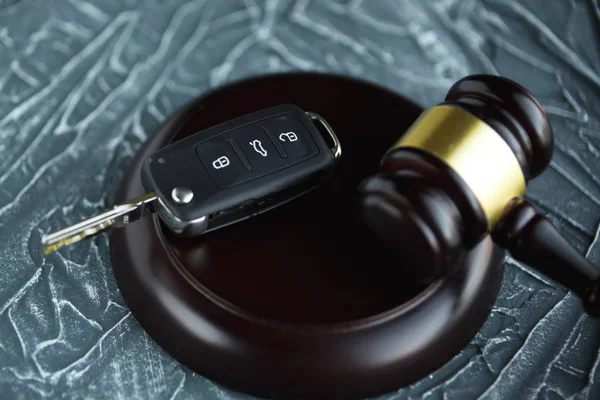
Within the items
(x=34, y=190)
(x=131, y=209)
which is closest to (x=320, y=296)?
(x=131, y=209)

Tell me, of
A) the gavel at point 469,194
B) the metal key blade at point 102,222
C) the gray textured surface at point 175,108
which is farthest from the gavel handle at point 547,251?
the metal key blade at point 102,222

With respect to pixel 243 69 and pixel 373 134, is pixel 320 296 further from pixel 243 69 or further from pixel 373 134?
pixel 243 69

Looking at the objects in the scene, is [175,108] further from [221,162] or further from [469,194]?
[469,194]

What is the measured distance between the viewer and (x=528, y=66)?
90 cm

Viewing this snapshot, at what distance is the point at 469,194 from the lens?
557 millimetres

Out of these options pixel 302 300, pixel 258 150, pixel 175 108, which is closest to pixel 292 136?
pixel 258 150

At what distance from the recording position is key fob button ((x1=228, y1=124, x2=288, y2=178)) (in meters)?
0.63

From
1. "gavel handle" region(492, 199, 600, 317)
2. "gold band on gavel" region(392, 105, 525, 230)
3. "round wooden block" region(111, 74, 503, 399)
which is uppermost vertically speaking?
"gold band on gavel" region(392, 105, 525, 230)

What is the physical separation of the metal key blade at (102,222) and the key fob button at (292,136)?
116 mm

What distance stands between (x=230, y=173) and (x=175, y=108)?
0.82 ft

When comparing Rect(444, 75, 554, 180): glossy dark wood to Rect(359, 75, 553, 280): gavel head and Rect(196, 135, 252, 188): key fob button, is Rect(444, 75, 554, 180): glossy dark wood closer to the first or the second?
Rect(359, 75, 553, 280): gavel head

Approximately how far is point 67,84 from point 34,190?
0.49ft

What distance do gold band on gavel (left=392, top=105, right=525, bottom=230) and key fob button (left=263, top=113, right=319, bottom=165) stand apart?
3.9 inches

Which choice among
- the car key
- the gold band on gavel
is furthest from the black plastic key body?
the gold band on gavel
